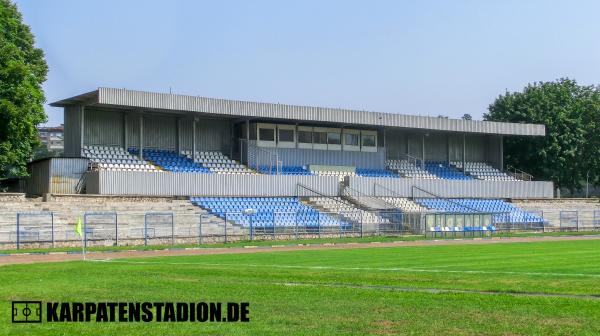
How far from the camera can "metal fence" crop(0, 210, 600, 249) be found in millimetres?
45000

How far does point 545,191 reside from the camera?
7938 centimetres

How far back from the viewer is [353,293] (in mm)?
18094

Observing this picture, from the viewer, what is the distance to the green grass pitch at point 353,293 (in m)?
13.1

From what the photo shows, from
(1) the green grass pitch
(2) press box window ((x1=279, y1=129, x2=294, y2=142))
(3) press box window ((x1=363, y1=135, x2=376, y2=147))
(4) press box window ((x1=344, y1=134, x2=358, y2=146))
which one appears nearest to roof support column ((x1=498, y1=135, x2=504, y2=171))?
(3) press box window ((x1=363, y1=135, x2=376, y2=147))

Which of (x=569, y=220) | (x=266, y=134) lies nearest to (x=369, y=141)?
(x=266, y=134)

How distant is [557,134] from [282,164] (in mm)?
31862

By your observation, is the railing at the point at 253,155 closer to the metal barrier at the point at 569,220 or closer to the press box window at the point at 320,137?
the press box window at the point at 320,137

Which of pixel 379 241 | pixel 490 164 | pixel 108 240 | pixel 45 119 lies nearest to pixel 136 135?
pixel 45 119

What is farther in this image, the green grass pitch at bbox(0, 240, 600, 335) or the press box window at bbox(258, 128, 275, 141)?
the press box window at bbox(258, 128, 275, 141)

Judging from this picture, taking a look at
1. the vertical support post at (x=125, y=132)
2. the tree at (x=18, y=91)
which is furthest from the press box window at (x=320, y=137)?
the tree at (x=18, y=91)

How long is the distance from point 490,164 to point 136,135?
1501 inches

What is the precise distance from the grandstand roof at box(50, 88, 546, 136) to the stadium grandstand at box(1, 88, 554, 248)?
9 cm

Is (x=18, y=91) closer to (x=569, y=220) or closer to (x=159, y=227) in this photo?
(x=159, y=227)

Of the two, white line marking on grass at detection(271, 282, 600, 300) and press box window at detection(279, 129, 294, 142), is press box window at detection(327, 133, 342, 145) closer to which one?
press box window at detection(279, 129, 294, 142)
